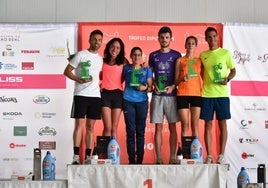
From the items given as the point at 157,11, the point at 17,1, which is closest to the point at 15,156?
the point at 17,1

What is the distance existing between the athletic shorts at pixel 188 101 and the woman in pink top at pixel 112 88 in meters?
0.71

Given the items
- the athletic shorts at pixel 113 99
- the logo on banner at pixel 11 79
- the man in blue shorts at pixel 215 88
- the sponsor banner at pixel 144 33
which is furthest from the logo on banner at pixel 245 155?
the logo on banner at pixel 11 79

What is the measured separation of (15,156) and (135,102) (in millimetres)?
2035

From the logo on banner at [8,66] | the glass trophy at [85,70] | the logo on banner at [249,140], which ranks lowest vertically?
the logo on banner at [249,140]

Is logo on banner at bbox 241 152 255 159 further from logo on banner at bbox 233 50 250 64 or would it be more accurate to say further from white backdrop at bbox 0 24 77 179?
white backdrop at bbox 0 24 77 179

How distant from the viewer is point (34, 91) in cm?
727

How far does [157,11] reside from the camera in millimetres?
7387

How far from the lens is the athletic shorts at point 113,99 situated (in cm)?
630

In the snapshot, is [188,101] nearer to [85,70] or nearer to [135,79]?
[135,79]

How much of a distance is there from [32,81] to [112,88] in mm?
1443

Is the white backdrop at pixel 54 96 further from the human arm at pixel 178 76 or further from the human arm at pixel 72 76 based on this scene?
the human arm at pixel 178 76

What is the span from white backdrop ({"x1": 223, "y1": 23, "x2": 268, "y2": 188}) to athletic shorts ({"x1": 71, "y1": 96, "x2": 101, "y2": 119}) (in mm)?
2084

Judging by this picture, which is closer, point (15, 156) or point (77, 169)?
point (77, 169)

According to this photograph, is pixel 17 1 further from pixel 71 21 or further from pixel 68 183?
pixel 68 183
